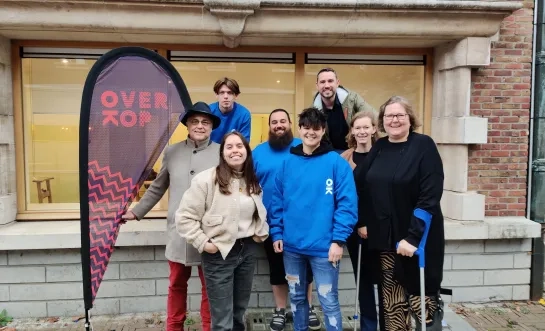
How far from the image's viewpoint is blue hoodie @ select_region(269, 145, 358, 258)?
3303mm

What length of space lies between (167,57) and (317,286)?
3.13m

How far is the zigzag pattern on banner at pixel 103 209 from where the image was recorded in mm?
3326

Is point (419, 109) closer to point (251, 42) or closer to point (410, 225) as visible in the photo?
point (251, 42)

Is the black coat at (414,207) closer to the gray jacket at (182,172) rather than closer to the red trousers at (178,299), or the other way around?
the gray jacket at (182,172)

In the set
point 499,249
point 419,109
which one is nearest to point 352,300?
point 499,249

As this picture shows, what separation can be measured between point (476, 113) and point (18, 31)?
4.95 m

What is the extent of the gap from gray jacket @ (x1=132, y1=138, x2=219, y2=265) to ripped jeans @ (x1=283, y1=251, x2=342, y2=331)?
30.8 inches

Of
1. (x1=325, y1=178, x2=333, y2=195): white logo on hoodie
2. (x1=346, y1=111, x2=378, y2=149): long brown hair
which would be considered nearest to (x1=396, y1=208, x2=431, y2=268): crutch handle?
(x1=325, y1=178, x2=333, y2=195): white logo on hoodie

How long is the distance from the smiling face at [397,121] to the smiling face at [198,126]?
1411 millimetres

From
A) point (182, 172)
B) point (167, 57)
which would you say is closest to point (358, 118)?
point (182, 172)

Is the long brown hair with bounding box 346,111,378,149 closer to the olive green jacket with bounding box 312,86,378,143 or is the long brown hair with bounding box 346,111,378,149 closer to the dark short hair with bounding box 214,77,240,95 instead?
the olive green jacket with bounding box 312,86,378,143

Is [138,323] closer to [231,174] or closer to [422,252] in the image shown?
[231,174]

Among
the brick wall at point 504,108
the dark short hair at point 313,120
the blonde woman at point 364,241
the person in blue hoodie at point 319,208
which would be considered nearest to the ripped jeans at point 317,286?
the person in blue hoodie at point 319,208

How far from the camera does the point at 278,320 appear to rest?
4.24 metres
